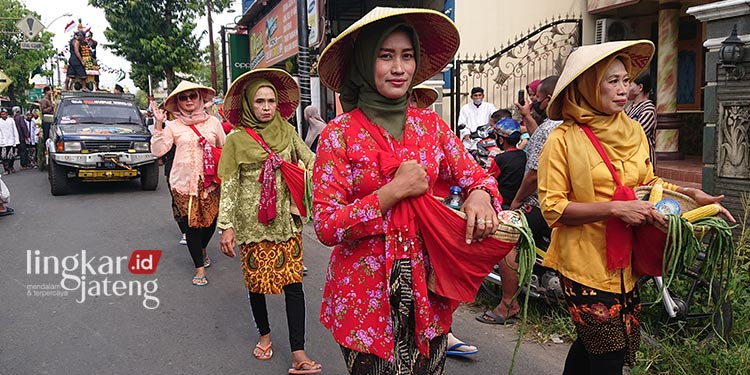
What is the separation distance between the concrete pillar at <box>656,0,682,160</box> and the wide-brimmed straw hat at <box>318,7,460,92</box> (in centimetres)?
794

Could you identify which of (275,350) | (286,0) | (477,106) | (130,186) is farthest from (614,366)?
(286,0)

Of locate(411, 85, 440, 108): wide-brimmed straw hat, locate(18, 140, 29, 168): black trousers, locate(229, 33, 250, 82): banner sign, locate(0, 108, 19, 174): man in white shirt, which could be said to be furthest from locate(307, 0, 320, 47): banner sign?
locate(18, 140, 29, 168): black trousers

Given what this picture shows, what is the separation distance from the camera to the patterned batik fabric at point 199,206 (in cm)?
544

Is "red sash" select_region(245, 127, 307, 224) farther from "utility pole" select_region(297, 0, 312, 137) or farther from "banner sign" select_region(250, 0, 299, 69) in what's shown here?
"banner sign" select_region(250, 0, 299, 69)

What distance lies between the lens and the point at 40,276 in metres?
6.11

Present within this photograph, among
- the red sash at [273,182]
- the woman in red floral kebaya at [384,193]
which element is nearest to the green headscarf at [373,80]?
the woman in red floral kebaya at [384,193]

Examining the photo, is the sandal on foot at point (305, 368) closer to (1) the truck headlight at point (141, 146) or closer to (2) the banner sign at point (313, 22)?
(2) the banner sign at point (313, 22)

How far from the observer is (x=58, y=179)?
11250 millimetres

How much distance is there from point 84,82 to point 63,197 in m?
7.91

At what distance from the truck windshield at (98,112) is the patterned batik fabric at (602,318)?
1184cm

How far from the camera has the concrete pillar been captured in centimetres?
917

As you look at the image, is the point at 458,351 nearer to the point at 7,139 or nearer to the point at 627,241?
the point at 627,241

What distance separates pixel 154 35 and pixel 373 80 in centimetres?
2578

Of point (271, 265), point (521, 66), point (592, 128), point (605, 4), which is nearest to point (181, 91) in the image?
point (271, 265)
